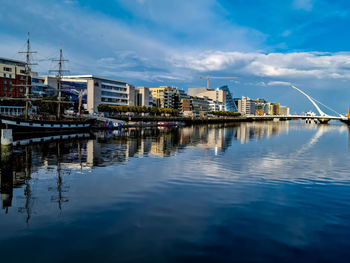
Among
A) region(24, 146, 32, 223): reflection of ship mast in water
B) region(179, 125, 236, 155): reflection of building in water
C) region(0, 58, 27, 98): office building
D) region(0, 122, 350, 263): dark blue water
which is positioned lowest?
region(0, 122, 350, 263): dark blue water

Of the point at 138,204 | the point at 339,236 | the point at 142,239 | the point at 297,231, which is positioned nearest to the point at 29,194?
the point at 138,204

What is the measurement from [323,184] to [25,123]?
60035mm

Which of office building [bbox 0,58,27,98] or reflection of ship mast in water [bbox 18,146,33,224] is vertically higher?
office building [bbox 0,58,27,98]

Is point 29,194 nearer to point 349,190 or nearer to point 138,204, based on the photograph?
point 138,204

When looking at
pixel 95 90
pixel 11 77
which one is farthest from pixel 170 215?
pixel 95 90

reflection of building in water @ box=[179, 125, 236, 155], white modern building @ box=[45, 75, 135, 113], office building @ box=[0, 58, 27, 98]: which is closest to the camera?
reflection of building in water @ box=[179, 125, 236, 155]

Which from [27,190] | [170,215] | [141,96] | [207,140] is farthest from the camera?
[141,96]

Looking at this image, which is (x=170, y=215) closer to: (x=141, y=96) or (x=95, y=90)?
(x=95, y=90)

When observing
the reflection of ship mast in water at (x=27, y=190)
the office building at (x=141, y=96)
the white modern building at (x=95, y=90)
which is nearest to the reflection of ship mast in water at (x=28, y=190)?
the reflection of ship mast in water at (x=27, y=190)

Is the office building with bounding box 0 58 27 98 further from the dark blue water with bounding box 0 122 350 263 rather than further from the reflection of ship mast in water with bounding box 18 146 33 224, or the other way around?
the dark blue water with bounding box 0 122 350 263

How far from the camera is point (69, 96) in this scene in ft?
443

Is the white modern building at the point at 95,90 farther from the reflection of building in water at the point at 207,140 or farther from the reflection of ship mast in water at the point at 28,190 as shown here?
the reflection of ship mast in water at the point at 28,190

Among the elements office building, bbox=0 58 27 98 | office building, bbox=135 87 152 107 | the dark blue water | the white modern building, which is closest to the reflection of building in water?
the dark blue water

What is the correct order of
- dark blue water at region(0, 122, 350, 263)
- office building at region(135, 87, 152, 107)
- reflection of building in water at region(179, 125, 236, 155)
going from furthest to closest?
office building at region(135, 87, 152, 107) < reflection of building in water at region(179, 125, 236, 155) < dark blue water at region(0, 122, 350, 263)
